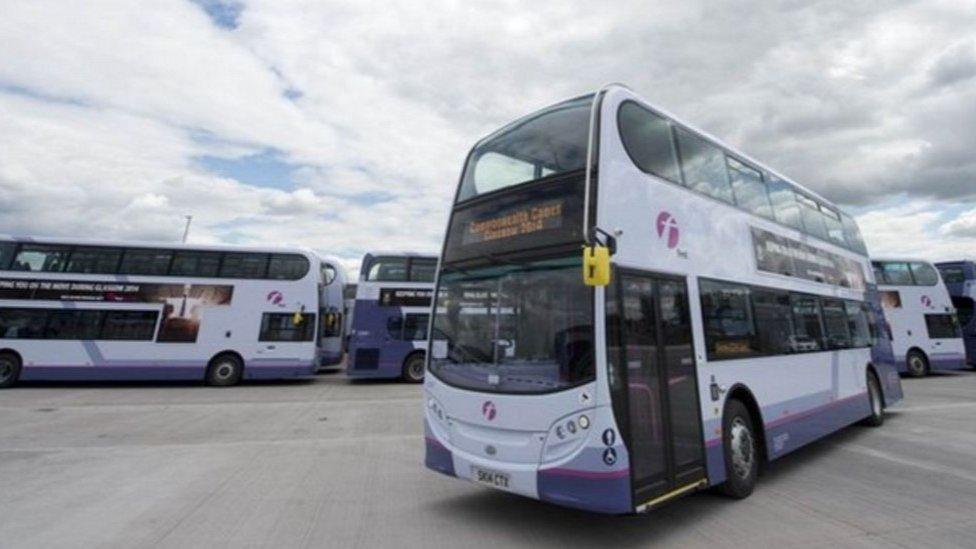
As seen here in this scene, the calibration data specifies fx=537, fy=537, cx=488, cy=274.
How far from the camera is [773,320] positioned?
6.42m

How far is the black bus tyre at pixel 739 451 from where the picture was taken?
5242mm

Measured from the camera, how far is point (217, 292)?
15.7m

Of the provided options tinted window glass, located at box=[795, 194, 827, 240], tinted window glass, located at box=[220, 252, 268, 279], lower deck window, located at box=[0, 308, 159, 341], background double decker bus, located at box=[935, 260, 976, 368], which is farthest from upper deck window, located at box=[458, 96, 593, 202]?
background double decker bus, located at box=[935, 260, 976, 368]

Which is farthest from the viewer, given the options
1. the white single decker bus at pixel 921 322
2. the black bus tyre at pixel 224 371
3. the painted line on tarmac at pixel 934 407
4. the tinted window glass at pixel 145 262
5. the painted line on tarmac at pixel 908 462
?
the white single decker bus at pixel 921 322

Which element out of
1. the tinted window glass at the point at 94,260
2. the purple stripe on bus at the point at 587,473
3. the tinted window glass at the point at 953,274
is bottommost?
the purple stripe on bus at the point at 587,473

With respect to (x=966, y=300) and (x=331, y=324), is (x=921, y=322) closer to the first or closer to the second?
(x=966, y=300)

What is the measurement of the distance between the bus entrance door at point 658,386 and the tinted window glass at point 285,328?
13433 mm

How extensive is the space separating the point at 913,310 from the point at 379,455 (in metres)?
19.9

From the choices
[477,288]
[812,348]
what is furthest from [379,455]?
[812,348]

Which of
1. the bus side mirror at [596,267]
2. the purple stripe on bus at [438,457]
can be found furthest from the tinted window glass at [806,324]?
the purple stripe on bus at [438,457]

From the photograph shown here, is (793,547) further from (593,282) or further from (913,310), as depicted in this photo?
(913,310)

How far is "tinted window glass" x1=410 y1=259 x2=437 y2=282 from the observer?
17.1 m

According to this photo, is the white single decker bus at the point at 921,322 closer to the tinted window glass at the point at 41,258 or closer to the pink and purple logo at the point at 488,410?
the pink and purple logo at the point at 488,410

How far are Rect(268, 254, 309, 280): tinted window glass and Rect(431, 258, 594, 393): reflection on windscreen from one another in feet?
40.5
